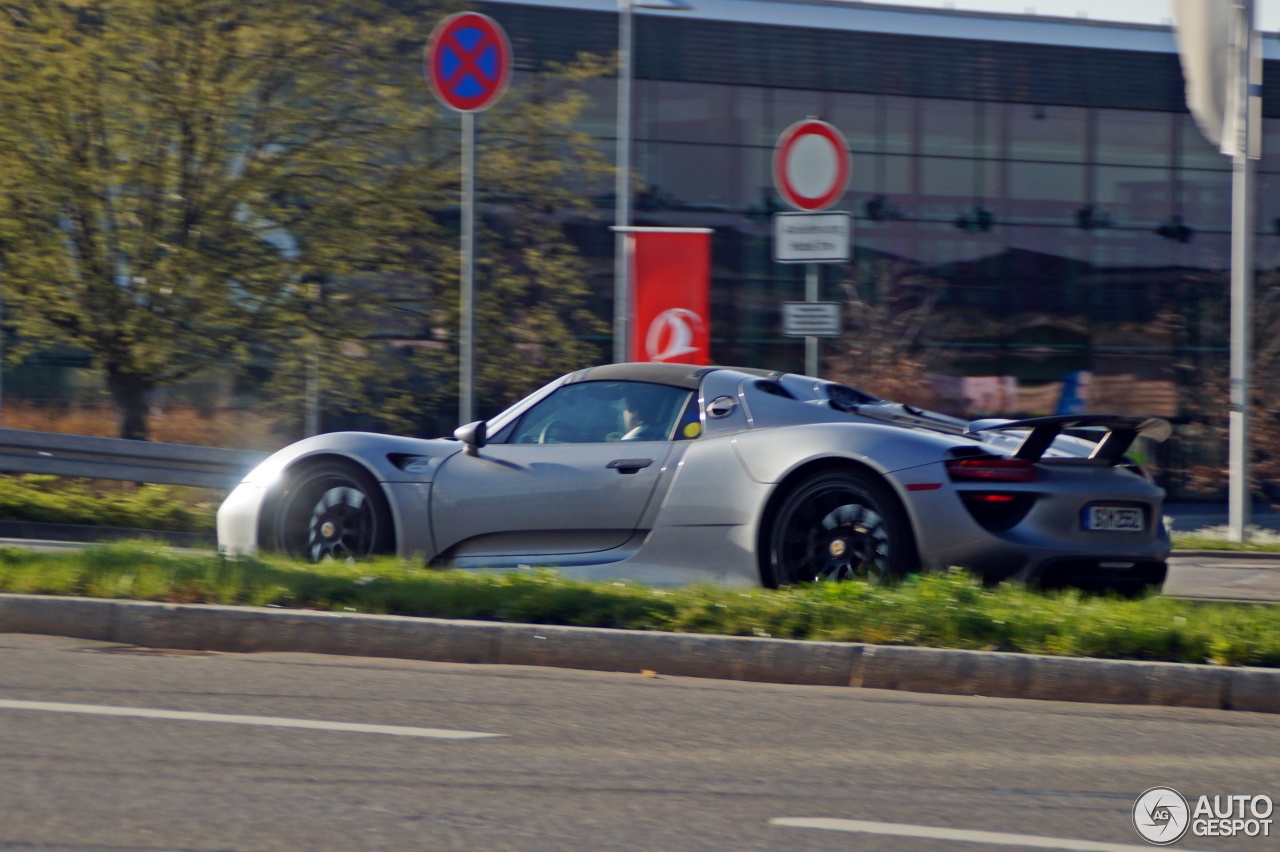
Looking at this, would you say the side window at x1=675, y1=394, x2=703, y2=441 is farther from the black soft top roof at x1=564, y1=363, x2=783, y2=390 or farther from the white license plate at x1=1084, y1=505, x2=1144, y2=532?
the white license plate at x1=1084, y1=505, x2=1144, y2=532

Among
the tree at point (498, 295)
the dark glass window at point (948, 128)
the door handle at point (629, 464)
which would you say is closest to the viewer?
the door handle at point (629, 464)

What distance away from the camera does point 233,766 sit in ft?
12.9

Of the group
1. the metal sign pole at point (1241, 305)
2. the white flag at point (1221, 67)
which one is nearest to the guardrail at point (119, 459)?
the white flag at point (1221, 67)

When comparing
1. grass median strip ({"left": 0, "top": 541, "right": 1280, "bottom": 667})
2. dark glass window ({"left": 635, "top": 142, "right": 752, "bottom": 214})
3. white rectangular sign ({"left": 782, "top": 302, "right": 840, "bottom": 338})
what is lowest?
grass median strip ({"left": 0, "top": 541, "right": 1280, "bottom": 667})

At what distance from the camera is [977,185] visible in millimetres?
27250

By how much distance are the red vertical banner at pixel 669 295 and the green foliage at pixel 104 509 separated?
433 cm

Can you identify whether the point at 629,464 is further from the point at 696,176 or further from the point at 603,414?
the point at 696,176

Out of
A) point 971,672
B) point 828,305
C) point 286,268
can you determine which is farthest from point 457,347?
point 971,672

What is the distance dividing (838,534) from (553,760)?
2.67 meters

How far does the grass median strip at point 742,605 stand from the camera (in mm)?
5465

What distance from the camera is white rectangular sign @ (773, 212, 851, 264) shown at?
8812 mm

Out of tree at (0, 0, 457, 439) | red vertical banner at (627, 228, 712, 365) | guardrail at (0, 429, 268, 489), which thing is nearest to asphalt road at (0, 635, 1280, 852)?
red vertical banner at (627, 228, 712, 365)

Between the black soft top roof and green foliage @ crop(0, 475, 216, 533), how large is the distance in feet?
22.0

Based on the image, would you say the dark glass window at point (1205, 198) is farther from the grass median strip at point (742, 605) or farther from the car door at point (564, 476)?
the car door at point (564, 476)
